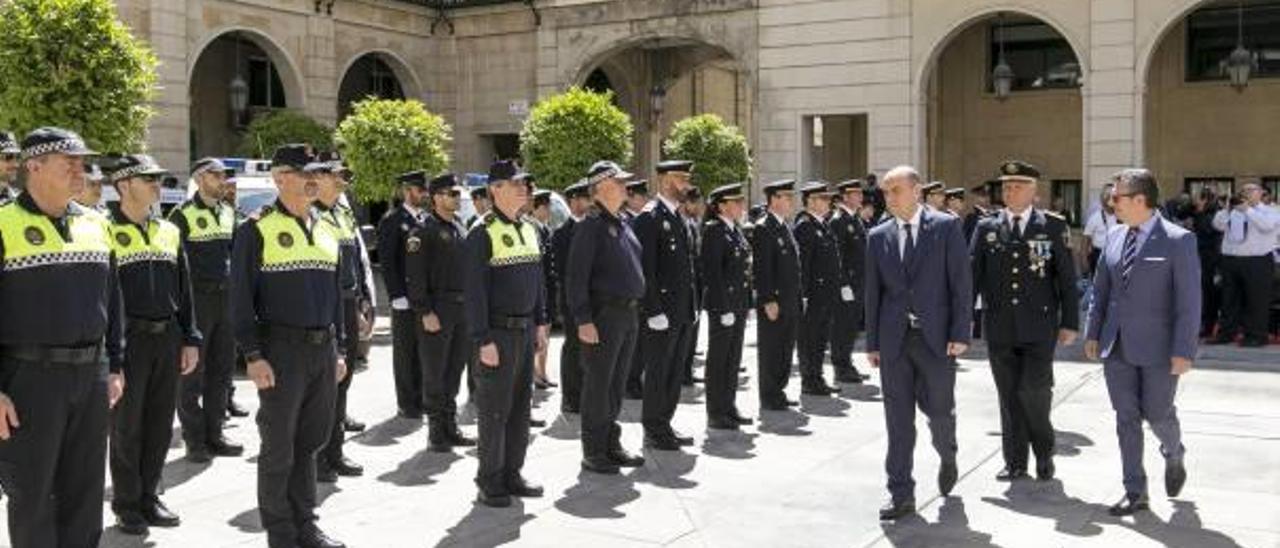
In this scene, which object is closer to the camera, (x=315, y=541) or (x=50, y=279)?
(x=50, y=279)

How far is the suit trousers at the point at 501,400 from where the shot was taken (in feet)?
24.3

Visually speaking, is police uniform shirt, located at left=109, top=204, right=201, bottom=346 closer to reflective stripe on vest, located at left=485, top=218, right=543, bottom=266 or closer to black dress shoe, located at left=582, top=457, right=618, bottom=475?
A: reflective stripe on vest, located at left=485, top=218, right=543, bottom=266

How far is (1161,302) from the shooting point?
7141mm

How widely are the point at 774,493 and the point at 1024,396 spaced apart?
6.05ft

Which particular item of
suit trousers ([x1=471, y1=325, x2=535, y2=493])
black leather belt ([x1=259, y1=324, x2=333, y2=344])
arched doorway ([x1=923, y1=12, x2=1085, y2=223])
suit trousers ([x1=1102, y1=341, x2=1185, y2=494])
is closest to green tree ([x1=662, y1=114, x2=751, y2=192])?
arched doorway ([x1=923, y1=12, x2=1085, y2=223])

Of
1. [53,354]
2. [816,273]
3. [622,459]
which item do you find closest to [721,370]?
[622,459]

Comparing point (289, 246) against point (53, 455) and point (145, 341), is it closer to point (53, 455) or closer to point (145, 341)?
point (145, 341)

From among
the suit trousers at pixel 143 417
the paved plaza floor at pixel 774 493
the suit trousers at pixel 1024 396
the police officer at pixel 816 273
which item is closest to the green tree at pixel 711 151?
the police officer at pixel 816 273

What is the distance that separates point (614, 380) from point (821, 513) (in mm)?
1907

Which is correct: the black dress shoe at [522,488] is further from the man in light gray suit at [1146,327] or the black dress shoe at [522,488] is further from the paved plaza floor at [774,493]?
the man in light gray suit at [1146,327]

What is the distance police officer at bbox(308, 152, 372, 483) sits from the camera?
821cm

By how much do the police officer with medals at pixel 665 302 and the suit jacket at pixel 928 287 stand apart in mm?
2227

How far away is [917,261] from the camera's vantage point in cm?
722

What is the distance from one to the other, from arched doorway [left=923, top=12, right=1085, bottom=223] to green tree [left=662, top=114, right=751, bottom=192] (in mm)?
Answer: 4796
